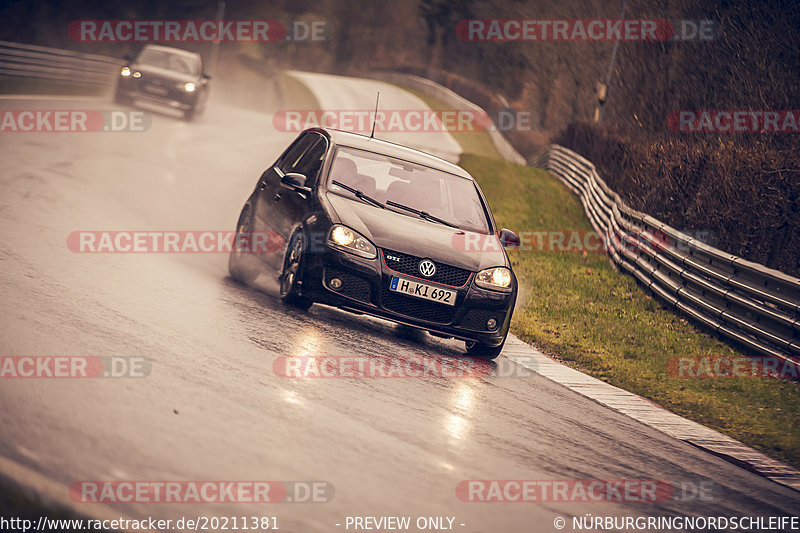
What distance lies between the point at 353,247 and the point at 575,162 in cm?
2018

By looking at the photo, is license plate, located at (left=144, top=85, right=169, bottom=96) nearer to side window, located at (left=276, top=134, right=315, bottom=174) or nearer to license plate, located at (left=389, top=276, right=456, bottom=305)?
side window, located at (left=276, top=134, right=315, bottom=174)

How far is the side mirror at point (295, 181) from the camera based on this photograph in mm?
8672

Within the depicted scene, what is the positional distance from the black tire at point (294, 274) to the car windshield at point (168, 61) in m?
20.3

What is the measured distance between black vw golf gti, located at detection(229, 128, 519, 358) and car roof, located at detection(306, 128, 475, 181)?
0.06 ft

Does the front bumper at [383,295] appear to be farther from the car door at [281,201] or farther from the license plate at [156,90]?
the license plate at [156,90]

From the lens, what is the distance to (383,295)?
25.3 ft

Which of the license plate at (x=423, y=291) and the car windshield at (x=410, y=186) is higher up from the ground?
the car windshield at (x=410, y=186)

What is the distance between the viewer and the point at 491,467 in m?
5.20

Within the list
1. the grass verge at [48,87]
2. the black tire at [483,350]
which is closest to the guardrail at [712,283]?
the black tire at [483,350]

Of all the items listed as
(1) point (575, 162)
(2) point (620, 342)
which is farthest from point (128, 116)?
(2) point (620, 342)

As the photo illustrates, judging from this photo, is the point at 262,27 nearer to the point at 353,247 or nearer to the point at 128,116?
the point at 128,116

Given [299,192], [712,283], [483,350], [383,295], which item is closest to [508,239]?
[483,350]

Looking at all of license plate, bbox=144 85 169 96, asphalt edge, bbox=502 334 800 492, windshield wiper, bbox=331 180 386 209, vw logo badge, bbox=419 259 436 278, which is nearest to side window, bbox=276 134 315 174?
windshield wiper, bbox=331 180 386 209

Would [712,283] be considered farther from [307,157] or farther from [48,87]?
[48,87]
